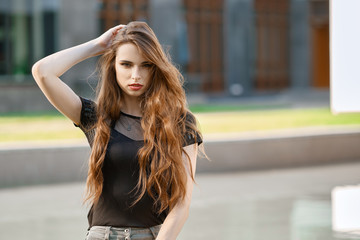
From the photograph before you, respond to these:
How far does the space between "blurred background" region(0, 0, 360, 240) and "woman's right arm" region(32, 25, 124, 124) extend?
2.03ft

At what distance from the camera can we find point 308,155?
48.0 feet

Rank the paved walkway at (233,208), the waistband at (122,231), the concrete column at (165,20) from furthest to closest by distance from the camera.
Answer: the concrete column at (165,20), the paved walkway at (233,208), the waistband at (122,231)

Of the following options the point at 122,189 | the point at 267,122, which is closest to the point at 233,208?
the point at 122,189

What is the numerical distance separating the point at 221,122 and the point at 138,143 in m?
14.8

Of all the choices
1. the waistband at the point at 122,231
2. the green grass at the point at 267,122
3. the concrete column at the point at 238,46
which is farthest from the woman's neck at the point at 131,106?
the concrete column at the point at 238,46

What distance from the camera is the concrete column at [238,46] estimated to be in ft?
112

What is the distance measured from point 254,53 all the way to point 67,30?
11.3 metres

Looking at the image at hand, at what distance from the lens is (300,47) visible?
37625 millimetres

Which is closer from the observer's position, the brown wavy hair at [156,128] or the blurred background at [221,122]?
the brown wavy hair at [156,128]

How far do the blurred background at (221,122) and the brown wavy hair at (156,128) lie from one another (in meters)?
0.68

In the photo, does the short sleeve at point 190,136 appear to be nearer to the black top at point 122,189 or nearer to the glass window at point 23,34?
the black top at point 122,189

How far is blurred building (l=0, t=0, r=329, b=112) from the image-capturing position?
2717 centimetres

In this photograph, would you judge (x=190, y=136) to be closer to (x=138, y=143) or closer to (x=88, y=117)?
(x=138, y=143)

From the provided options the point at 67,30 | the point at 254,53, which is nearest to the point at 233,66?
the point at 254,53
